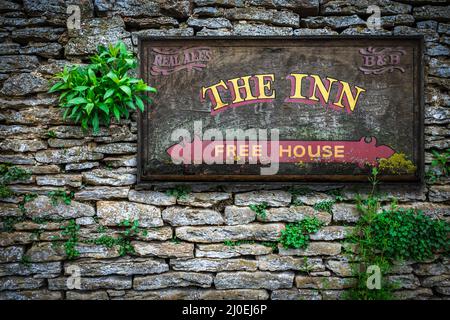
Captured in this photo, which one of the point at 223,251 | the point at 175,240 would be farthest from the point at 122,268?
the point at 223,251

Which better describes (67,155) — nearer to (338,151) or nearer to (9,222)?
(9,222)

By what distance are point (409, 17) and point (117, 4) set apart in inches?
106

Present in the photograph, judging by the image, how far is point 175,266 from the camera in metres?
2.72

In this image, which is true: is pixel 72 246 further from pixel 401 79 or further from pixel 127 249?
pixel 401 79

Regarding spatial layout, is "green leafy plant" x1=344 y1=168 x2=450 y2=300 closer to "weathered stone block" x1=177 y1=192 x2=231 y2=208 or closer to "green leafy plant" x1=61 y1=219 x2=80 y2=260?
"weathered stone block" x1=177 y1=192 x2=231 y2=208

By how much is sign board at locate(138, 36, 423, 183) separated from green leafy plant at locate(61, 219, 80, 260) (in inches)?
33.8

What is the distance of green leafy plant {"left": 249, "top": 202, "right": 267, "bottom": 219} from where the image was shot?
272 centimetres

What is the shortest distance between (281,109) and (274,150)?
0.39m

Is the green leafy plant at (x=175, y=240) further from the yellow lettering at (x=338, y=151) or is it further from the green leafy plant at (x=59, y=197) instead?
the yellow lettering at (x=338, y=151)

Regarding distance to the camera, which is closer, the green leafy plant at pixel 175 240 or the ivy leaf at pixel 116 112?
the ivy leaf at pixel 116 112

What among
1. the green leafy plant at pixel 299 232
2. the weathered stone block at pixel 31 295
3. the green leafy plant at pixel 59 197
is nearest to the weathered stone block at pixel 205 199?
the green leafy plant at pixel 299 232

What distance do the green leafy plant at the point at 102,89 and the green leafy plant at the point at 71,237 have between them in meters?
0.90

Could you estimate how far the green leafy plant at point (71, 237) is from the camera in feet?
8.83

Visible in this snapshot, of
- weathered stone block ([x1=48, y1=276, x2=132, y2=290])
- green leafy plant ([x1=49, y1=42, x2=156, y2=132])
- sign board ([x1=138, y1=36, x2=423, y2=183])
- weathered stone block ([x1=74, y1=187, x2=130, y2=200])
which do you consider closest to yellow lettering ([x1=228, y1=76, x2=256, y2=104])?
sign board ([x1=138, y1=36, x2=423, y2=183])
